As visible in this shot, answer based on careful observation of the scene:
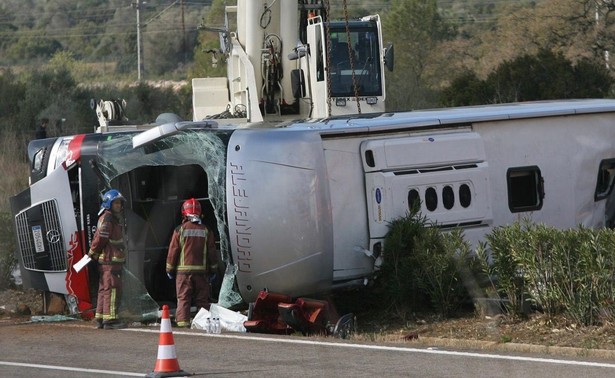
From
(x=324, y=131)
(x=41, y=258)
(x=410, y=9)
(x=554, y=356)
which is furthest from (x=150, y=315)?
(x=410, y=9)

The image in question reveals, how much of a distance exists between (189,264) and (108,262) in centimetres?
97

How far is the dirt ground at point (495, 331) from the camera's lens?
41.2ft

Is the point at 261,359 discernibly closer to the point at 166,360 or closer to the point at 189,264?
the point at 166,360

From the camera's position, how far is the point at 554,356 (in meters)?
11.6

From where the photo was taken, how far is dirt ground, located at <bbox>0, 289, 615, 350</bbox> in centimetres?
1257

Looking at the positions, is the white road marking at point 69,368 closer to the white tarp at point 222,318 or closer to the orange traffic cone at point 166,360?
the orange traffic cone at point 166,360

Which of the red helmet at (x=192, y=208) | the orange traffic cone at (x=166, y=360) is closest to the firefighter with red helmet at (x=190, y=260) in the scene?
the red helmet at (x=192, y=208)

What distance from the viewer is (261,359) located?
464 inches

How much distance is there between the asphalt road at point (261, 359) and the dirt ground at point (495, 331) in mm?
888

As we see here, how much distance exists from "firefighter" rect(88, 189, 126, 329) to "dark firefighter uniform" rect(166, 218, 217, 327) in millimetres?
636

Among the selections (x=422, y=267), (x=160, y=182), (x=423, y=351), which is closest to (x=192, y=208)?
(x=160, y=182)

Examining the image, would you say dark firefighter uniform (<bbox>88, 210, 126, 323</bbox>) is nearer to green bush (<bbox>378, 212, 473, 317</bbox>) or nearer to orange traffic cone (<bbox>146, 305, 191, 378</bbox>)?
green bush (<bbox>378, 212, 473, 317</bbox>)

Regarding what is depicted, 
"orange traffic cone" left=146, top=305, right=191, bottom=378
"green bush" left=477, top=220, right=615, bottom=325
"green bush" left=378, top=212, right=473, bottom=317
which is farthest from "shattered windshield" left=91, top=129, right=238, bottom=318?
"orange traffic cone" left=146, top=305, right=191, bottom=378

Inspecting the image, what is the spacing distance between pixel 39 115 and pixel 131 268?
28.1 metres
